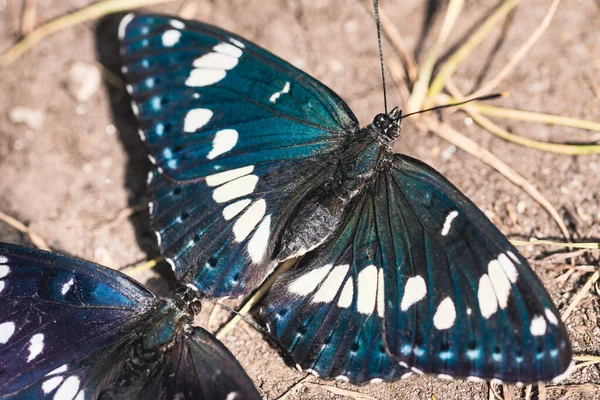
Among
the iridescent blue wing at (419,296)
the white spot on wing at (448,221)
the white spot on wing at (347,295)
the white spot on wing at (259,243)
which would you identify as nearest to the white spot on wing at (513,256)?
the iridescent blue wing at (419,296)

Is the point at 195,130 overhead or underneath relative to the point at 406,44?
underneath

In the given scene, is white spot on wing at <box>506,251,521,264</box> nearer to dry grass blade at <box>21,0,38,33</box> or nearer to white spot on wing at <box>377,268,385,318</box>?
white spot on wing at <box>377,268,385,318</box>

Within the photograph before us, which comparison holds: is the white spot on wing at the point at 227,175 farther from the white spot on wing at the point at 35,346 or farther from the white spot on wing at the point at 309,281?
the white spot on wing at the point at 35,346

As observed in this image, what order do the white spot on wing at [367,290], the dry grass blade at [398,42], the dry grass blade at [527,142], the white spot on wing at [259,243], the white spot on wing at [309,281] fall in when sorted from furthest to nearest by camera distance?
the dry grass blade at [398,42] → the dry grass blade at [527,142] → the white spot on wing at [259,243] → the white spot on wing at [309,281] → the white spot on wing at [367,290]

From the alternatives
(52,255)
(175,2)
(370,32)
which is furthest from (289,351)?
(175,2)

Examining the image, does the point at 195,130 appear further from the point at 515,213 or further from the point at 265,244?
the point at 515,213

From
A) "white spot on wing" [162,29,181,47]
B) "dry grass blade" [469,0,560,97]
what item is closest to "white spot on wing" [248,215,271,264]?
"white spot on wing" [162,29,181,47]
